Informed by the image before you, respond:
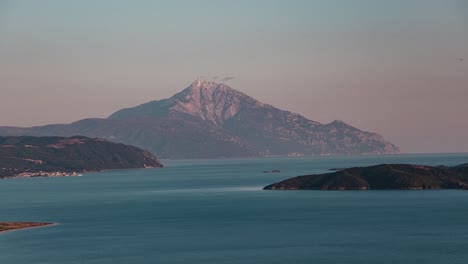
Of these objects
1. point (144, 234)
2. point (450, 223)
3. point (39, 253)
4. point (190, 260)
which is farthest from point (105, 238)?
point (450, 223)

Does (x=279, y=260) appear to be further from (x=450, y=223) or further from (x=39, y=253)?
(x=450, y=223)

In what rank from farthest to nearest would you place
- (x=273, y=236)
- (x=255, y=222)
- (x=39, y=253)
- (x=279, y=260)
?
(x=255, y=222) < (x=273, y=236) < (x=39, y=253) < (x=279, y=260)

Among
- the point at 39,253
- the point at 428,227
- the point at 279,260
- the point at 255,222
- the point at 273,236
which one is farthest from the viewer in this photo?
the point at 255,222

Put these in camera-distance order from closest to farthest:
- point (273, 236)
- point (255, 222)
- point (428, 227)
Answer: point (273, 236) < point (428, 227) < point (255, 222)

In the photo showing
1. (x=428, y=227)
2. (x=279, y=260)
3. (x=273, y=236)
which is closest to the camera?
(x=279, y=260)

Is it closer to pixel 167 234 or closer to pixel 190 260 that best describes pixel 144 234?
pixel 167 234

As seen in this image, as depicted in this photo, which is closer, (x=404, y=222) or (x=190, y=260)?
(x=190, y=260)

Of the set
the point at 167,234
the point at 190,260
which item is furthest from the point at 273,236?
the point at 190,260

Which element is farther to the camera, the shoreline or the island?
the island

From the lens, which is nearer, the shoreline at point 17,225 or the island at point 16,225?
the shoreline at point 17,225
